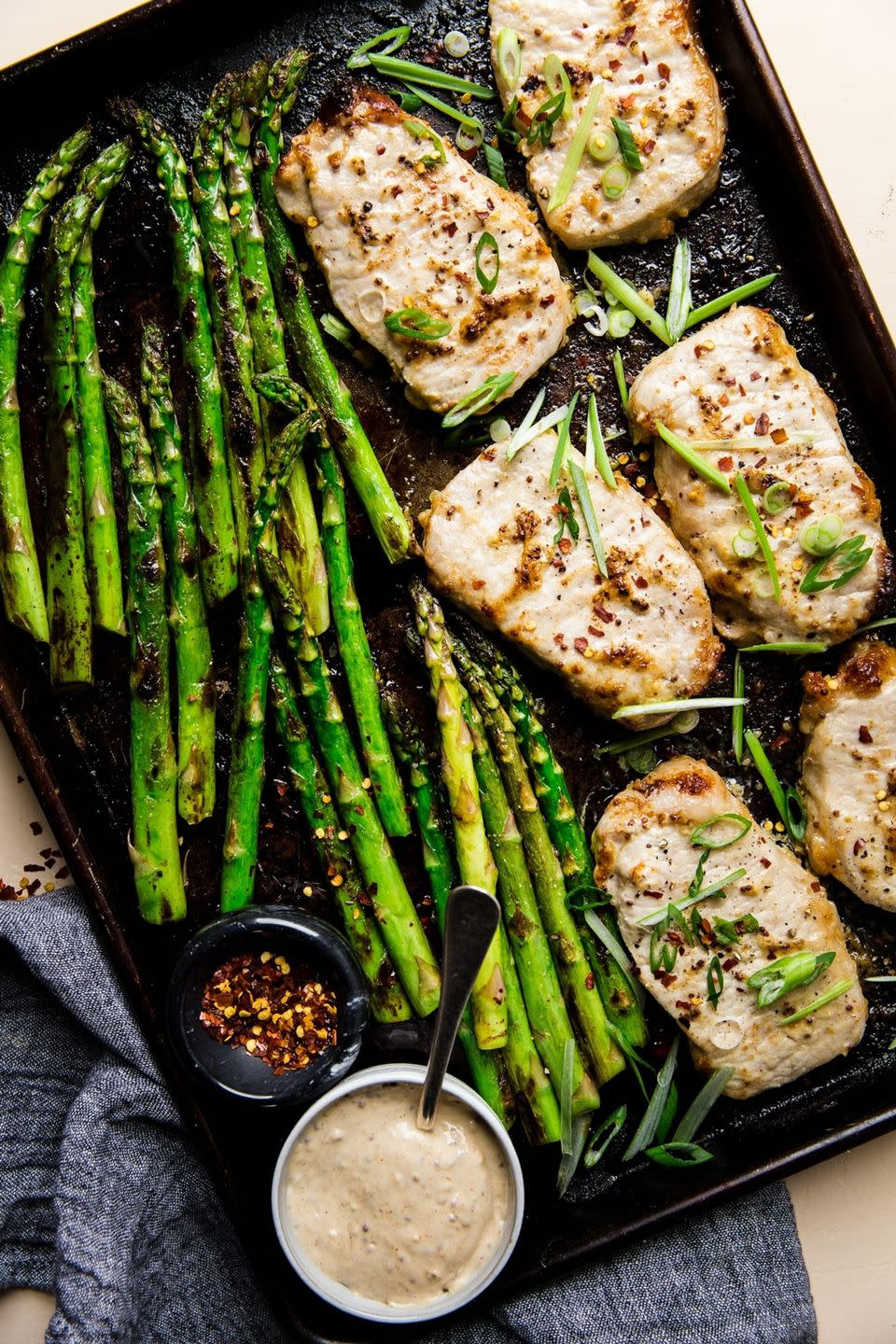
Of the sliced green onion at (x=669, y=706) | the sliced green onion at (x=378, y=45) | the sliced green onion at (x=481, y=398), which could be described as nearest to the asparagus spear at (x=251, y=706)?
the sliced green onion at (x=481, y=398)

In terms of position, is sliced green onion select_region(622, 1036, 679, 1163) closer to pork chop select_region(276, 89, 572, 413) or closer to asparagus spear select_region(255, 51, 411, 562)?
asparagus spear select_region(255, 51, 411, 562)

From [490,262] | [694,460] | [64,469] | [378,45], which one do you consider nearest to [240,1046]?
[64,469]

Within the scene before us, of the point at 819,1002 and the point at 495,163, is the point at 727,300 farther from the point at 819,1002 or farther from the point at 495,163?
the point at 819,1002

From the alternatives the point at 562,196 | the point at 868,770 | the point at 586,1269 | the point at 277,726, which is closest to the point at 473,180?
the point at 562,196

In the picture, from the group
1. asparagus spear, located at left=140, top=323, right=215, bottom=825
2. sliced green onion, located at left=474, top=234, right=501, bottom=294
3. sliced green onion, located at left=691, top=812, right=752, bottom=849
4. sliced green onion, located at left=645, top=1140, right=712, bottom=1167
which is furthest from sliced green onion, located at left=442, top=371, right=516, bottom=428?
sliced green onion, located at left=645, top=1140, right=712, bottom=1167

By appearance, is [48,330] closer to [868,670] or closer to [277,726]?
[277,726]

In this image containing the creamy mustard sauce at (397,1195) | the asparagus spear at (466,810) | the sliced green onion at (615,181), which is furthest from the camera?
the sliced green onion at (615,181)

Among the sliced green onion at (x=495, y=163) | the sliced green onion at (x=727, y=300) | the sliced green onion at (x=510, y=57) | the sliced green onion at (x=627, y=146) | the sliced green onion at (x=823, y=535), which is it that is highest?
the sliced green onion at (x=510, y=57)

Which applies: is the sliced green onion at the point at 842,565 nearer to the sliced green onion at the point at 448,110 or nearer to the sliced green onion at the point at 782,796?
the sliced green onion at the point at 782,796
